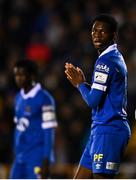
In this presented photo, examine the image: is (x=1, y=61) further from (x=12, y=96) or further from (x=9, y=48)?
(x=12, y=96)

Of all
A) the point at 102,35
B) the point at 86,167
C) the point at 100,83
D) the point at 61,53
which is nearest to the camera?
the point at 100,83

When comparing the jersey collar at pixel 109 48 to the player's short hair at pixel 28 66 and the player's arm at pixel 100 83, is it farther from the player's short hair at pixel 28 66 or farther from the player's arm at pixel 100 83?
the player's short hair at pixel 28 66

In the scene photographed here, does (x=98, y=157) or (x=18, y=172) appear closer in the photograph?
(x=98, y=157)

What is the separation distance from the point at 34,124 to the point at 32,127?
0.14ft

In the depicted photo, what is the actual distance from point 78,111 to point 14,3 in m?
3.71

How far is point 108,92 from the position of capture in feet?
21.8

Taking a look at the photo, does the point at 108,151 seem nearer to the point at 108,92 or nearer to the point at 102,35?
the point at 108,92

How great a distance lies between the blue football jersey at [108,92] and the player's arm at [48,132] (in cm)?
219

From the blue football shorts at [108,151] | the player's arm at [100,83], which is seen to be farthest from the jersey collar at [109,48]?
the blue football shorts at [108,151]

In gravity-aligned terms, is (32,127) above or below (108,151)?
below

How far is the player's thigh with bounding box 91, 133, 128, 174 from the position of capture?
6.58 metres

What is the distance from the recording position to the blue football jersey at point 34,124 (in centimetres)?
898

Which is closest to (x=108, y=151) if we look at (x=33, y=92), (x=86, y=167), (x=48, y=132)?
(x=86, y=167)

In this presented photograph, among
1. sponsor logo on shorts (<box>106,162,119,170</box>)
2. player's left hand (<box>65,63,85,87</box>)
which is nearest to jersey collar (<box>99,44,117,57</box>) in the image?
player's left hand (<box>65,63,85,87</box>)
